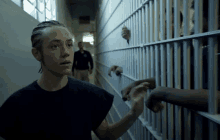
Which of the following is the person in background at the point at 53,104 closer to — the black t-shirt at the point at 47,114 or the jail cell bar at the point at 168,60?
the black t-shirt at the point at 47,114

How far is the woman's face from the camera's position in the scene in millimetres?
762

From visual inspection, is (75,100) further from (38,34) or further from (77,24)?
(77,24)

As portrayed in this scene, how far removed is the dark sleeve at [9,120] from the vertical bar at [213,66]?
0.84 m

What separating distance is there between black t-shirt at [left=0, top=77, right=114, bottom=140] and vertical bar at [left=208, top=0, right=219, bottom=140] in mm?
558

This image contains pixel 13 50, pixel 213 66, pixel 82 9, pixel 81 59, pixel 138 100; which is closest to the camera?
pixel 213 66

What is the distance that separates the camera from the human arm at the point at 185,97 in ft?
2.19

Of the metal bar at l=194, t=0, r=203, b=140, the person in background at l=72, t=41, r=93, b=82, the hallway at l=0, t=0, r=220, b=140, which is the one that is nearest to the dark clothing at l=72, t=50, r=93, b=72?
the person in background at l=72, t=41, r=93, b=82

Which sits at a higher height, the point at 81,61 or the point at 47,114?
the point at 81,61

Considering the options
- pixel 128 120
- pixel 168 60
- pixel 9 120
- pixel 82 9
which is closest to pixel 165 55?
pixel 168 60

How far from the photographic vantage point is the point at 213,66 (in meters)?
0.61

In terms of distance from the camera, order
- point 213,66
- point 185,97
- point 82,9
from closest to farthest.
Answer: point 213,66 → point 185,97 → point 82,9

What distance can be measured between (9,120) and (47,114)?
6.7 inches

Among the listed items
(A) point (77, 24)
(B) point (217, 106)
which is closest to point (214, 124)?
(B) point (217, 106)

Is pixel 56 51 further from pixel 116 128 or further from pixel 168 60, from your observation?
pixel 168 60
